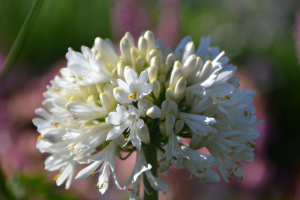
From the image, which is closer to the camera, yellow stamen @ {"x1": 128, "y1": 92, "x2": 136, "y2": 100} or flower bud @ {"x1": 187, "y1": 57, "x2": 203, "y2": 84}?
yellow stamen @ {"x1": 128, "y1": 92, "x2": 136, "y2": 100}

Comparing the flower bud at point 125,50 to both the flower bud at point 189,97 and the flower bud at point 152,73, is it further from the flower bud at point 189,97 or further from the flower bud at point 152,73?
the flower bud at point 189,97

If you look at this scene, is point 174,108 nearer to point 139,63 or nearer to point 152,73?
point 152,73

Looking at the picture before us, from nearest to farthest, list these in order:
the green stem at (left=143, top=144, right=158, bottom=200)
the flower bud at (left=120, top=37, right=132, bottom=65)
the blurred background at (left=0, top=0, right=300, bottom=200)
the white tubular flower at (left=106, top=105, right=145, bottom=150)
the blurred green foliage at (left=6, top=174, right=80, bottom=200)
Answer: the white tubular flower at (left=106, top=105, right=145, bottom=150), the green stem at (left=143, top=144, right=158, bottom=200), the flower bud at (left=120, top=37, right=132, bottom=65), the blurred green foliage at (left=6, top=174, right=80, bottom=200), the blurred background at (left=0, top=0, right=300, bottom=200)

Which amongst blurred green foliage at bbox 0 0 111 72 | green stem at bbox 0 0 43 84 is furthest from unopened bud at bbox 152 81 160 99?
blurred green foliage at bbox 0 0 111 72

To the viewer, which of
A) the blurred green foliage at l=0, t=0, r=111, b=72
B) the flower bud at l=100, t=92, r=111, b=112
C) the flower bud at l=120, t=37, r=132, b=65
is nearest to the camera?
the flower bud at l=100, t=92, r=111, b=112

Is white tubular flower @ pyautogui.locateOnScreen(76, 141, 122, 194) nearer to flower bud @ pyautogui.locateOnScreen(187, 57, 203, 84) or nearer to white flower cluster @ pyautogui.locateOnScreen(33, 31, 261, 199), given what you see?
white flower cluster @ pyautogui.locateOnScreen(33, 31, 261, 199)

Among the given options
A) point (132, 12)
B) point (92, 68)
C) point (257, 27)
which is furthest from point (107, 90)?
point (257, 27)

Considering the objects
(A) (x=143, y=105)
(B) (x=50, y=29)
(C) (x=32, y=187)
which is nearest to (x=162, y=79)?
(A) (x=143, y=105)

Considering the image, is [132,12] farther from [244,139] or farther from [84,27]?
[244,139]
